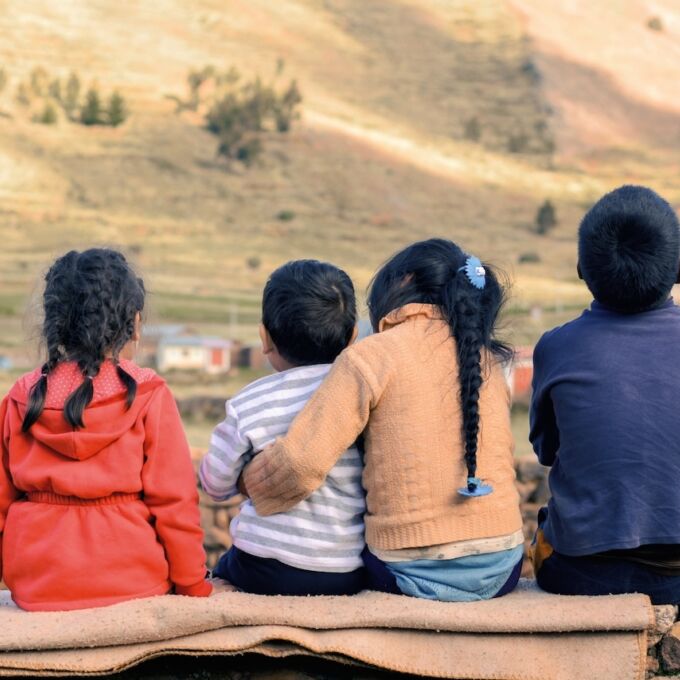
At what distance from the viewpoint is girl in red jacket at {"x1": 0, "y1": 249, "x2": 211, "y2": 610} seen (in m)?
2.48

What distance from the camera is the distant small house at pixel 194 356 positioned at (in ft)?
45.9

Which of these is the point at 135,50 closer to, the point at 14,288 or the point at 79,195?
the point at 79,195

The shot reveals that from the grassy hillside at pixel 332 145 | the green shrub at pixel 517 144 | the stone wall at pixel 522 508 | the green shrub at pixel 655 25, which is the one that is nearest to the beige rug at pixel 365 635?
the stone wall at pixel 522 508

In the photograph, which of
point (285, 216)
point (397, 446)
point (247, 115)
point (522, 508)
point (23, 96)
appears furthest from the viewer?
point (247, 115)

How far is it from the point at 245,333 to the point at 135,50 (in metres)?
23.6

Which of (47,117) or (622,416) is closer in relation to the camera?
(622,416)

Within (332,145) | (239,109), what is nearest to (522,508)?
(332,145)

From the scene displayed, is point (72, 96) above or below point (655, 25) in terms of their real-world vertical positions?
below

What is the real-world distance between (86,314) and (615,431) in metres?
1.19

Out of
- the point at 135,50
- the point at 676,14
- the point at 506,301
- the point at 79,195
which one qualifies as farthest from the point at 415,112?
the point at 506,301

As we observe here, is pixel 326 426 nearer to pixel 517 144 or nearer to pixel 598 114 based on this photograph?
pixel 517 144

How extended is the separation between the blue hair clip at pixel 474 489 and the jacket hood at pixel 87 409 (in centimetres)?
73

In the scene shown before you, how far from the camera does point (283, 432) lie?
8.36ft

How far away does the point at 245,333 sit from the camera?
17.1 m
